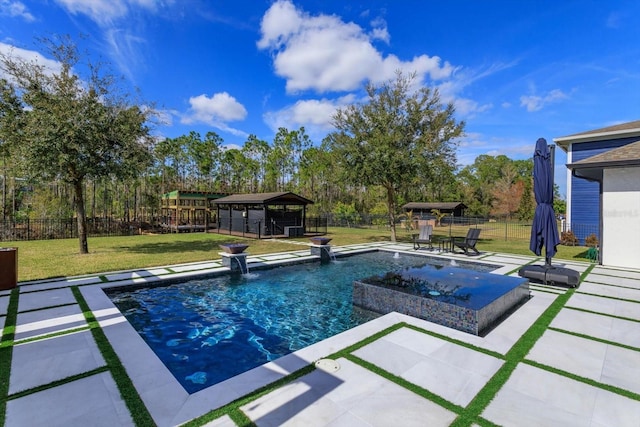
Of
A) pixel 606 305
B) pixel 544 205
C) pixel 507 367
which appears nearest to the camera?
pixel 507 367

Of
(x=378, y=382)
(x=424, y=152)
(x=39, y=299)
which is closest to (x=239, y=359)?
(x=378, y=382)

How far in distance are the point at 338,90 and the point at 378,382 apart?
28.4m

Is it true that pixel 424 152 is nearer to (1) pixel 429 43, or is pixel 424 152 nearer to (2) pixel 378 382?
(1) pixel 429 43

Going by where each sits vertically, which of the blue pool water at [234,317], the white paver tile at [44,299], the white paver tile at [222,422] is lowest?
the blue pool water at [234,317]

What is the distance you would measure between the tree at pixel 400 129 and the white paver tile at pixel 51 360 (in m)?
12.4

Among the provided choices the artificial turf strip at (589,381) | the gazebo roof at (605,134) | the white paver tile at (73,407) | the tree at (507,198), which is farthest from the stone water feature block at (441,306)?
the tree at (507,198)

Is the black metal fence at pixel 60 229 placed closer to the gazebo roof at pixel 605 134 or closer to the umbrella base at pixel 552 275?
the umbrella base at pixel 552 275

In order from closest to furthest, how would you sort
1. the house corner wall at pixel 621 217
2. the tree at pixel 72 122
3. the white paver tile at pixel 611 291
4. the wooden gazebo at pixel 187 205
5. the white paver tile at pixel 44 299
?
1. the white paver tile at pixel 44 299
2. the white paver tile at pixel 611 291
3. the house corner wall at pixel 621 217
4. the tree at pixel 72 122
5. the wooden gazebo at pixel 187 205

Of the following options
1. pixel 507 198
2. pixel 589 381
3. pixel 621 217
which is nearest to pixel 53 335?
pixel 589 381

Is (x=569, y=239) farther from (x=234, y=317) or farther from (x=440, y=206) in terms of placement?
(x=234, y=317)

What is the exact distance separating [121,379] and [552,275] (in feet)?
28.0

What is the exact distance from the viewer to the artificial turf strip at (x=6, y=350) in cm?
266

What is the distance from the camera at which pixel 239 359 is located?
3.94 meters

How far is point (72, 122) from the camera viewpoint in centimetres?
998
